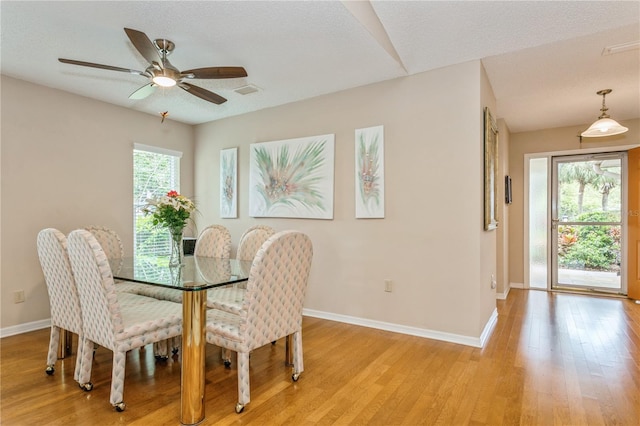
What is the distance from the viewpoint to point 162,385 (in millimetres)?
2359

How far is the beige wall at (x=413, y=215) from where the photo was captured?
10.3 ft

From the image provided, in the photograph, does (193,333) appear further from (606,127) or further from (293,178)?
(606,127)

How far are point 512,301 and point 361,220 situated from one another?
101 inches

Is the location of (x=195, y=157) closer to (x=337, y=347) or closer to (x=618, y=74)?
(x=337, y=347)

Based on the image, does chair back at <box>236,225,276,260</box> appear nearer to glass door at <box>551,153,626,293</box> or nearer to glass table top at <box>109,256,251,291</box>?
→ glass table top at <box>109,256,251,291</box>

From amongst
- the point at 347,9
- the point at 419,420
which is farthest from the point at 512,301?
the point at 347,9

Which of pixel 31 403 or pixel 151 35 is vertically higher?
pixel 151 35

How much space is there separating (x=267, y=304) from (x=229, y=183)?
2966 millimetres

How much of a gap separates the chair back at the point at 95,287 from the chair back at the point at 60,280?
17 centimetres

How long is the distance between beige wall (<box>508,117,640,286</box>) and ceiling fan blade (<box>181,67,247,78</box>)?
478 cm

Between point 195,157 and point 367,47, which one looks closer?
point 367,47

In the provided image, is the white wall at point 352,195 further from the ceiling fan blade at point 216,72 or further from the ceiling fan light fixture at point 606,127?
the ceiling fan blade at point 216,72

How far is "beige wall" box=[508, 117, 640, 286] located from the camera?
17.2 feet

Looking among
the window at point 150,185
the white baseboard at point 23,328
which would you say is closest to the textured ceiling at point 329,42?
the window at point 150,185
